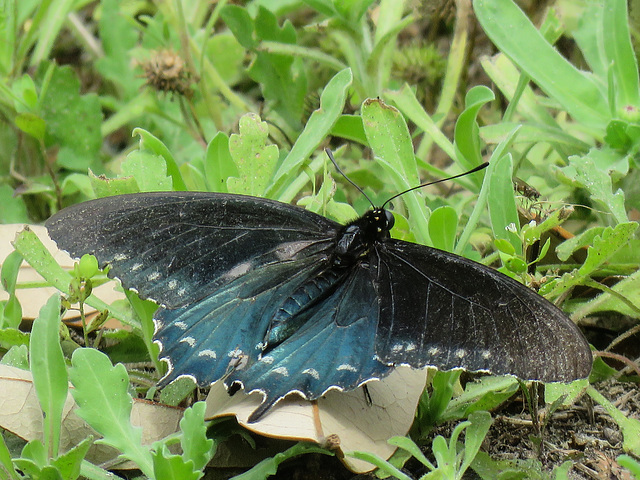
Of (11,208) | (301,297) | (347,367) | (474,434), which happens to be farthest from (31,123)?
(474,434)

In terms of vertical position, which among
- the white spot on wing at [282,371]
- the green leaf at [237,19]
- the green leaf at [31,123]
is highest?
the green leaf at [237,19]

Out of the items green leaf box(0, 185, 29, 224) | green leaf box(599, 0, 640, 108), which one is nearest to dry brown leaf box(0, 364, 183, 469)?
green leaf box(0, 185, 29, 224)

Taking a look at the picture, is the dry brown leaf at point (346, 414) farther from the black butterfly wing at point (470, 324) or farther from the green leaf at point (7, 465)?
the green leaf at point (7, 465)

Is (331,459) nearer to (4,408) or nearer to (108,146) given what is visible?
(4,408)

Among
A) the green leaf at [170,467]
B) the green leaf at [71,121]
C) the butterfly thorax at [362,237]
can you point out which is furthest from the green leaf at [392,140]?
the green leaf at [71,121]

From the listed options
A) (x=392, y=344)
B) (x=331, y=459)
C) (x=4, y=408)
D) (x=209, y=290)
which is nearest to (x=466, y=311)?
(x=392, y=344)

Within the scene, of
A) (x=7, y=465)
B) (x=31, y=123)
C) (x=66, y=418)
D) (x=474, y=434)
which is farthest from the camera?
(x=31, y=123)

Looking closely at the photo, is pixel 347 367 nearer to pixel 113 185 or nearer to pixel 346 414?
pixel 346 414
